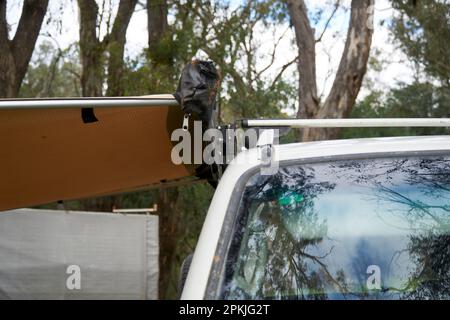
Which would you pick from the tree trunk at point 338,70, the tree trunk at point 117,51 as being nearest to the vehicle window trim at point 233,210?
the tree trunk at point 338,70

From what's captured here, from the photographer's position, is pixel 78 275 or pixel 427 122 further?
pixel 78 275

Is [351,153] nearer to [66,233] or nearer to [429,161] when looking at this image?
[429,161]

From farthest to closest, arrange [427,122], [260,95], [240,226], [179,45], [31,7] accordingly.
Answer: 1. [260,95]
2. [179,45]
3. [31,7]
4. [427,122]
5. [240,226]

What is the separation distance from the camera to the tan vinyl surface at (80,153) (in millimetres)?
3729

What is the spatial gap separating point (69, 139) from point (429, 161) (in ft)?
7.31

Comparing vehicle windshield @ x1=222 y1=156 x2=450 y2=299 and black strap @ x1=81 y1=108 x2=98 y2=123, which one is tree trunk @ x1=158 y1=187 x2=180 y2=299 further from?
vehicle windshield @ x1=222 y1=156 x2=450 y2=299

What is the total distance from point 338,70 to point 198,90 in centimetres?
830

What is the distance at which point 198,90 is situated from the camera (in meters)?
2.98

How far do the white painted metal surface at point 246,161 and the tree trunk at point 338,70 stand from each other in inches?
306

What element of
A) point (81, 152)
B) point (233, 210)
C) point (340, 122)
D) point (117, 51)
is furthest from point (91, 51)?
point (233, 210)

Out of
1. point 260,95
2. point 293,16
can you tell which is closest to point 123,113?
point 293,16

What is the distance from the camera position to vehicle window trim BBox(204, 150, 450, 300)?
2.02m

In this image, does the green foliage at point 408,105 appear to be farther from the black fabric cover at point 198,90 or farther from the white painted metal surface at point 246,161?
the white painted metal surface at point 246,161

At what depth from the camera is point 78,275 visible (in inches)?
332
